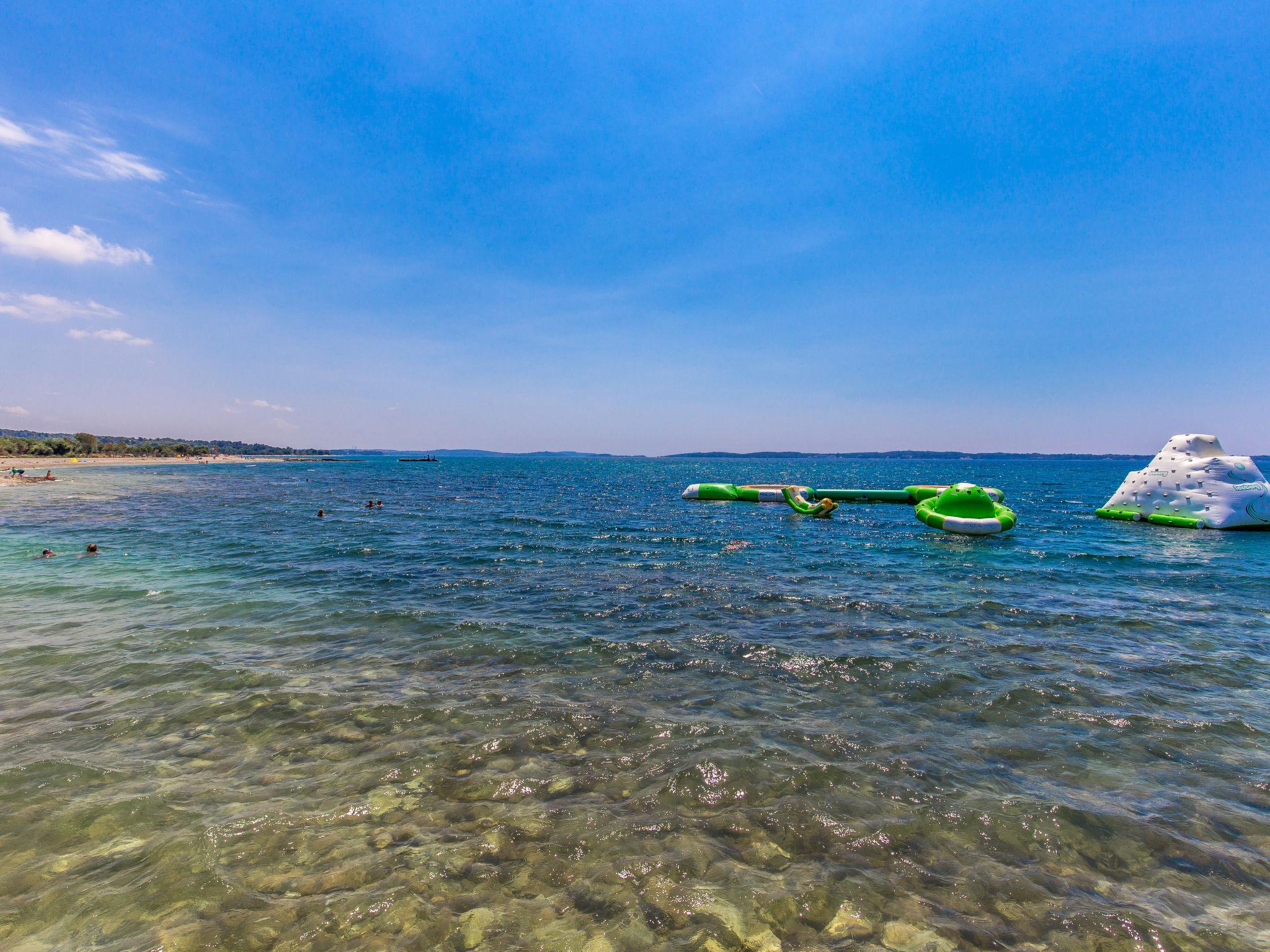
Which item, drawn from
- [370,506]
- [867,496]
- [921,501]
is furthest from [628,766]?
[867,496]

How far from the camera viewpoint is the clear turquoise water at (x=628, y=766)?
13.3 ft

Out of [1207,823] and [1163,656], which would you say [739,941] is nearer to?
[1207,823]

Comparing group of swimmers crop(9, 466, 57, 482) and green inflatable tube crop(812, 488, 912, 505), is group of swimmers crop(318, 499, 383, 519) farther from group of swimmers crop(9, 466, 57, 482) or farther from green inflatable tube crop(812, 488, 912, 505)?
group of swimmers crop(9, 466, 57, 482)

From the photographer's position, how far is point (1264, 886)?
442 cm

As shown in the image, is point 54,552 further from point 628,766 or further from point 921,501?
point 921,501

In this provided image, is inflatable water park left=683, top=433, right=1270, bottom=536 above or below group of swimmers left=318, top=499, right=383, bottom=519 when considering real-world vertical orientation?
above

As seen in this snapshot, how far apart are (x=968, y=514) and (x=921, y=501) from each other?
12050mm

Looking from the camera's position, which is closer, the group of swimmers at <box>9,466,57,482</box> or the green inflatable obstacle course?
the green inflatable obstacle course

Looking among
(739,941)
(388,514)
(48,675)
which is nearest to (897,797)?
(739,941)

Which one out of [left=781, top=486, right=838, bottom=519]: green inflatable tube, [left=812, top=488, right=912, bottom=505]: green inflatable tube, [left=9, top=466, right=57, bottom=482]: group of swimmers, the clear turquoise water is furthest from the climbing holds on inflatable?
[left=9, top=466, right=57, bottom=482]: group of swimmers

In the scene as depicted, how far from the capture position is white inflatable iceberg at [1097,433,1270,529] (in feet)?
88.1

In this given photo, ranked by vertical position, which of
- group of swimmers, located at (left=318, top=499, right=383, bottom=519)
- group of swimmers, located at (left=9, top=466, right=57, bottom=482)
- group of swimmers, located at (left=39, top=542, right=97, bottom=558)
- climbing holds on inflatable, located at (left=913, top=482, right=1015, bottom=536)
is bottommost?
group of swimmers, located at (left=318, top=499, right=383, bottom=519)

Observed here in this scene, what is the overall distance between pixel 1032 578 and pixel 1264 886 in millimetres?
13899

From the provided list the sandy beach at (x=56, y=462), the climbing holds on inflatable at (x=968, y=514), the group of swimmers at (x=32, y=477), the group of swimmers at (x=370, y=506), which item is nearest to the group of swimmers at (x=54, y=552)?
the group of swimmers at (x=370, y=506)
